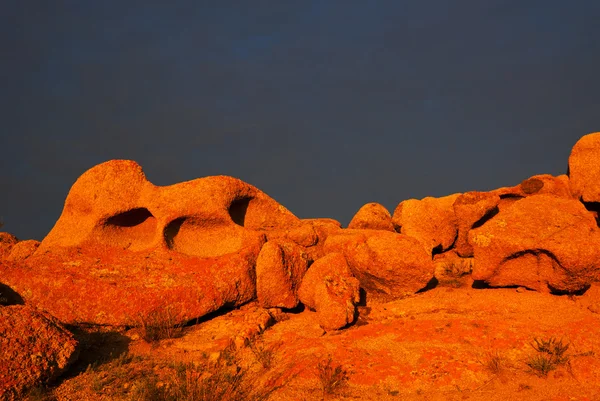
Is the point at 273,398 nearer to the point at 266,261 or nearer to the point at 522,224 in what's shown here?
the point at 266,261

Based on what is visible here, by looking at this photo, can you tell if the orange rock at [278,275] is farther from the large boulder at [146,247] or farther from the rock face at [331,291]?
the large boulder at [146,247]

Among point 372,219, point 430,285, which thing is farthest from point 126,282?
point 430,285

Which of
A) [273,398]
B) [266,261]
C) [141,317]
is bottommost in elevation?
[273,398]

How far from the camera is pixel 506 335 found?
6.26m

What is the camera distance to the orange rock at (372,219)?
9656mm

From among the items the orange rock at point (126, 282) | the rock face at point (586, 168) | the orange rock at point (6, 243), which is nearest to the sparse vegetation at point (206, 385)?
the orange rock at point (126, 282)

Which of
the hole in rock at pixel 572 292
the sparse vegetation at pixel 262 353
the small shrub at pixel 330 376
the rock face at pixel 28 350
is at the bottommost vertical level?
the small shrub at pixel 330 376

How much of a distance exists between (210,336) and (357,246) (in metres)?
2.84

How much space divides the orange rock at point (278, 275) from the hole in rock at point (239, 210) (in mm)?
1457

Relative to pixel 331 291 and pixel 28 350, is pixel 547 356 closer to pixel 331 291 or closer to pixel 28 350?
pixel 331 291

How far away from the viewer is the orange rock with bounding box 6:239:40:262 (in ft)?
29.0

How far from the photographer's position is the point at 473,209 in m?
9.05

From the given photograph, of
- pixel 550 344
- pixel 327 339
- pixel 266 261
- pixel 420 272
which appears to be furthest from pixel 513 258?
pixel 266 261

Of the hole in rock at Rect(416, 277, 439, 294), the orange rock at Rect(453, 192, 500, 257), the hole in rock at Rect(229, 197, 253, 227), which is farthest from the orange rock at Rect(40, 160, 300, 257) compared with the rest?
the orange rock at Rect(453, 192, 500, 257)
